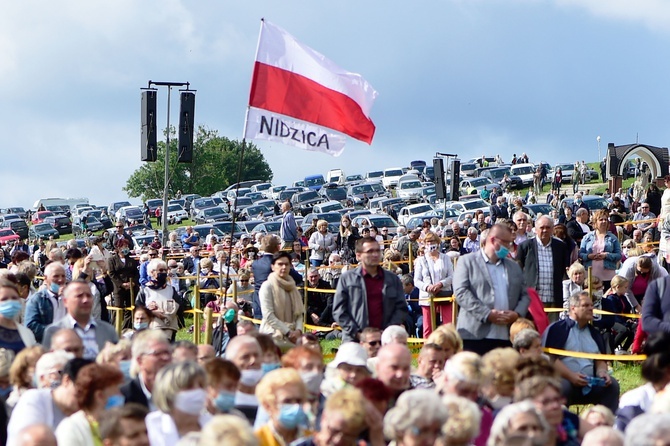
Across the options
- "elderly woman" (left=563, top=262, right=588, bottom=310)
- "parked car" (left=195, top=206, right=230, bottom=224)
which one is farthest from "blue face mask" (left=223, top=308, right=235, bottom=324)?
"parked car" (left=195, top=206, right=230, bottom=224)

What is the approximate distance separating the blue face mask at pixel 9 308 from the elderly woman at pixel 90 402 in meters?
2.54

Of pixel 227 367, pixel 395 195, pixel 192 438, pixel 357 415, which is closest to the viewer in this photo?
pixel 192 438

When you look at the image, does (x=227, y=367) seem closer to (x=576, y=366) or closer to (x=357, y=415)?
(x=357, y=415)

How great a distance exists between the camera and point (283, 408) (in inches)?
299

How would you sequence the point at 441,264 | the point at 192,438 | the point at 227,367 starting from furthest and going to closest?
the point at 441,264 → the point at 227,367 → the point at 192,438

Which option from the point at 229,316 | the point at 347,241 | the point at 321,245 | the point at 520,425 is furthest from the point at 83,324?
the point at 347,241

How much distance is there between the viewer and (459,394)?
841 cm

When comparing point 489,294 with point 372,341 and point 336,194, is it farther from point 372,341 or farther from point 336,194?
point 336,194

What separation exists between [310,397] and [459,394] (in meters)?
0.96

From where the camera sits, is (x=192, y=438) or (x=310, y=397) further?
(x=310, y=397)

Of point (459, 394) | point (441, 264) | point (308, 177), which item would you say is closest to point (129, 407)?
point (459, 394)

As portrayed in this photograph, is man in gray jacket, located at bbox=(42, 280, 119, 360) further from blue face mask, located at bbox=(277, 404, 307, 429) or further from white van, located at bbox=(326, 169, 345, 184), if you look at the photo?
white van, located at bbox=(326, 169, 345, 184)

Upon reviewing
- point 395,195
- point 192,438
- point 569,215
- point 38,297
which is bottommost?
point 192,438

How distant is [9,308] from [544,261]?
6264 mm
